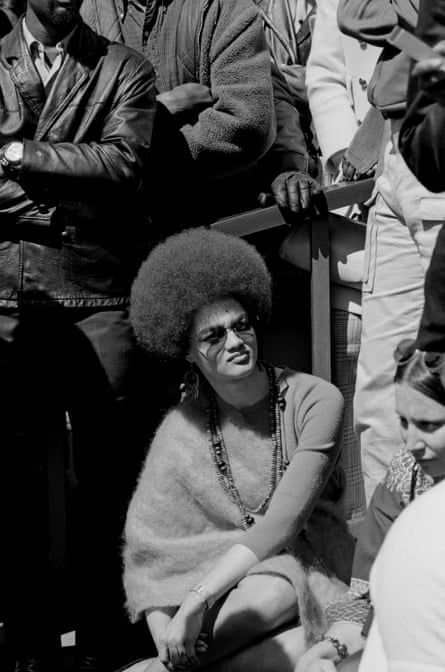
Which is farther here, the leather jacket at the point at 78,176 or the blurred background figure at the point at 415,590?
the leather jacket at the point at 78,176

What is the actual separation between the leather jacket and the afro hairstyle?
Result: 160mm

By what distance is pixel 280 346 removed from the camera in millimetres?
4090

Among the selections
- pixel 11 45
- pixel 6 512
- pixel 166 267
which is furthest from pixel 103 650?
pixel 11 45

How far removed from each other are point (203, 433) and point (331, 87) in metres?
1.44

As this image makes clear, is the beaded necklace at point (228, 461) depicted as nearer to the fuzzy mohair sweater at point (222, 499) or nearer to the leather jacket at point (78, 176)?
the fuzzy mohair sweater at point (222, 499)

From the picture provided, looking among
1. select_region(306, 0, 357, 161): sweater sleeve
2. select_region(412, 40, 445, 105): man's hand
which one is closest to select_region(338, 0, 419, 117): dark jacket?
select_region(306, 0, 357, 161): sweater sleeve

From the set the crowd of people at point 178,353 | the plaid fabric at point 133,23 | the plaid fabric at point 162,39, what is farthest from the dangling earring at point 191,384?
the plaid fabric at point 133,23

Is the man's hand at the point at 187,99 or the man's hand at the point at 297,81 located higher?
the man's hand at the point at 187,99

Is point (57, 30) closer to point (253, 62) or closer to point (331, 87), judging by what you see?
point (253, 62)

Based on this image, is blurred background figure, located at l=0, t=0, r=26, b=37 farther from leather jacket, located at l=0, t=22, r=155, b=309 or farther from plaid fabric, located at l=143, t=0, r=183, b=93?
leather jacket, located at l=0, t=22, r=155, b=309

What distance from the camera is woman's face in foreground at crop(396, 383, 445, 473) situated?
239 cm

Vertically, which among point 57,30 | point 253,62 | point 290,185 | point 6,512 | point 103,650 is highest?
point 57,30

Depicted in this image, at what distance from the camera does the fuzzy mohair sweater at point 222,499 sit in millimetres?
3109

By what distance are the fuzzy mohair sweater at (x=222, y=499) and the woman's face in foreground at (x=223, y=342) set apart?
0.12 metres
